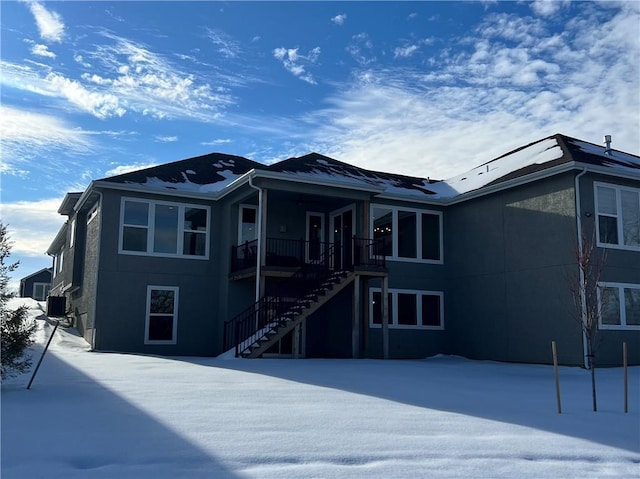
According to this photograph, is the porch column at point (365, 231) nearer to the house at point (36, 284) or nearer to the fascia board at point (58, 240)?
the fascia board at point (58, 240)

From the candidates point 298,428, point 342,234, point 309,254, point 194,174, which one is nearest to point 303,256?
point 309,254

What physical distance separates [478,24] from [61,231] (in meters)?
19.5

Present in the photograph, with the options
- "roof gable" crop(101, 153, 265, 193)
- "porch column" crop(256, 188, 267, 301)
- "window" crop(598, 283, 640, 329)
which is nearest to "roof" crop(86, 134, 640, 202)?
"roof gable" crop(101, 153, 265, 193)

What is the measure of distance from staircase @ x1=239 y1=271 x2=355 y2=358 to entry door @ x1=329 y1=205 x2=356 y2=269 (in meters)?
1.33

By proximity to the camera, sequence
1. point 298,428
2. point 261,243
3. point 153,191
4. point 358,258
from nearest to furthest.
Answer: point 298,428, point 261,243, point 358,258, point 153,191

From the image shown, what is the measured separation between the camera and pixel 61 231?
26219 millimetres

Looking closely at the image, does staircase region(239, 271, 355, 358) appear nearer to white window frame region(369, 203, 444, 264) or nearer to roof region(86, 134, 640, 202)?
roof region(86, 134, 640, 202)

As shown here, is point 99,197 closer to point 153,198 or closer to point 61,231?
point 153,198

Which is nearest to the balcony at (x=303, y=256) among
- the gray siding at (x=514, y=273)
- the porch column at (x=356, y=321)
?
the porch column at (x=356, y=321)

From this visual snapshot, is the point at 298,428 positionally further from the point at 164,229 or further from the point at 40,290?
the point at 40,290

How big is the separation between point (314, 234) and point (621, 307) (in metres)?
8.97

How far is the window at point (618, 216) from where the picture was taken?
1511 cm

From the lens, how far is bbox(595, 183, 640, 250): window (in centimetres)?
1511

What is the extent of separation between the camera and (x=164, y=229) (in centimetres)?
1767
